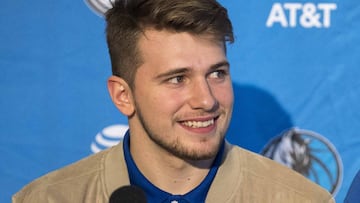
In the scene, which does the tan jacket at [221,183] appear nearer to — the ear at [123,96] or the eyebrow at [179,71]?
the ear at [123,96]

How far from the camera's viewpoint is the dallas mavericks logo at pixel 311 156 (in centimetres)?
149

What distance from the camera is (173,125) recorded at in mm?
1049

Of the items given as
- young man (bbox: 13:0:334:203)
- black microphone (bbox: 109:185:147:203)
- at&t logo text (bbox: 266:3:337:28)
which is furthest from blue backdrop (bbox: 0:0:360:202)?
black microphone (bbox: 109:185:147:203)

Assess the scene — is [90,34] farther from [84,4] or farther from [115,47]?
[115,47]

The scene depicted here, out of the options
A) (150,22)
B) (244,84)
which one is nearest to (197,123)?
(150,22)

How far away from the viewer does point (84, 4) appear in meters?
1.49

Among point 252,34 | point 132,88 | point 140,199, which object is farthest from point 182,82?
point 252,34

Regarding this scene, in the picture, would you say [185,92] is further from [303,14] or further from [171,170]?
[303,14]

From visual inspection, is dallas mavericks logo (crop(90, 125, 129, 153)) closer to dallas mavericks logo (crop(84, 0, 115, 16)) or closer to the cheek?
dallas mavericks logo (crop(84, 0, 115, 16))

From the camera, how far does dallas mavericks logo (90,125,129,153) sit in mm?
1520

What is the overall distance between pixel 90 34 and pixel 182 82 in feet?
1.79

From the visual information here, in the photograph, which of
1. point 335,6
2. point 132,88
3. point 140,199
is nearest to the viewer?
point 140,199

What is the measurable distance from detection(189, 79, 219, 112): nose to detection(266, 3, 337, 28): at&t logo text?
0.53m

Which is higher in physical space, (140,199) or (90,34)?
(90,34)
